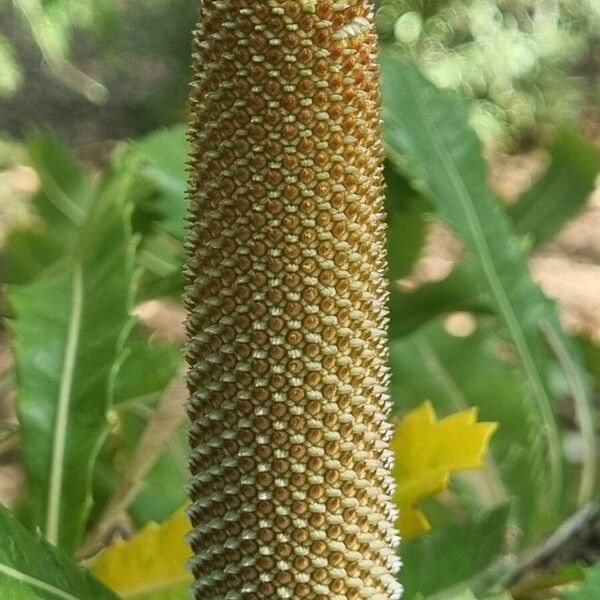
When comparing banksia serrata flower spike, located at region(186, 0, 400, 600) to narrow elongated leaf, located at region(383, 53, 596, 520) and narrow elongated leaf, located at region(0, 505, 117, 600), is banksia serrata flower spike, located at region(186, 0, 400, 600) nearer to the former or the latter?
narrow elongated leaf, located at region(0, 505, 117, 600)

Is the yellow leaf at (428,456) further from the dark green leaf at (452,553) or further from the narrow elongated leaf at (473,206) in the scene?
the narrow elongated leaf at (473,206)

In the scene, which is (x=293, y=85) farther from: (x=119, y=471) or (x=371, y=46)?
(x=119, y=471)

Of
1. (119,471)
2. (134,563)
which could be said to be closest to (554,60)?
(119,471)

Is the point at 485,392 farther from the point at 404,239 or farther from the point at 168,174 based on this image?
the point at 168,174

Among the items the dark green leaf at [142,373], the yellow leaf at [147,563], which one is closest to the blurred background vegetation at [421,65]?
the dark green leaf at [142,373]

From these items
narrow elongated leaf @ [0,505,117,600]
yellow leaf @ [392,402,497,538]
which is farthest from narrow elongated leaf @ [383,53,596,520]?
narrow elongated leaf @ [0,505,117,600]

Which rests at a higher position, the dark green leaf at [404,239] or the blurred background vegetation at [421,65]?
the blurred background vegetation at [421,65]
